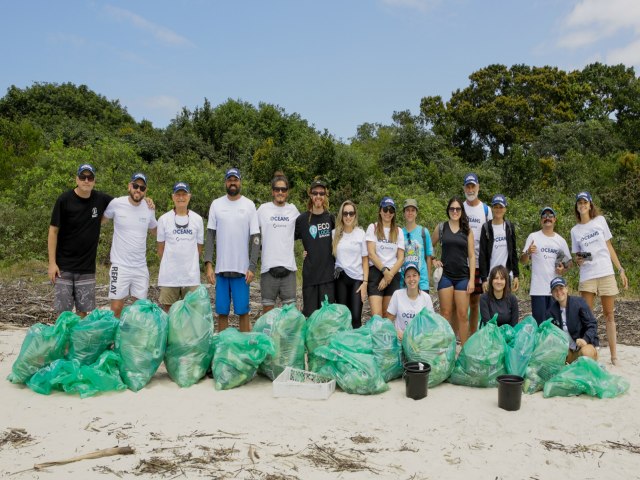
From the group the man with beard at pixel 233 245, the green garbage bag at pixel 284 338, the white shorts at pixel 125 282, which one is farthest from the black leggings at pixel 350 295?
the white shorts at pixel 125 282

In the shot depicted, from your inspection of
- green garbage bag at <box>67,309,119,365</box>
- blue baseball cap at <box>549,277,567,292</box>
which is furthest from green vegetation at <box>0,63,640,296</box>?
green garbage bag at <box>67,309,119,365</box>

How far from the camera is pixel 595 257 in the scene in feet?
17.7

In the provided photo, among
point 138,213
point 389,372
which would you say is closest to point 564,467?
point 389,372

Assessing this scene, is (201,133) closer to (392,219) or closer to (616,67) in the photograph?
(392,219)

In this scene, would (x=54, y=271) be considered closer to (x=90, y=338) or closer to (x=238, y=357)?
(x=90, y=338)

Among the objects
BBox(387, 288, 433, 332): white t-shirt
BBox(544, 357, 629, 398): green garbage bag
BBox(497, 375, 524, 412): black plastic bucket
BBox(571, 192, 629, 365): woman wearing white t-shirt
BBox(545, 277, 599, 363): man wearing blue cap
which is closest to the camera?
BBox(497, 375, 524, 412): black plastic bucket

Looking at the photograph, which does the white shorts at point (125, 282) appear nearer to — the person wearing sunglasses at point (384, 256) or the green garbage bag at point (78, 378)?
the green garbage bag at point (78, 378)

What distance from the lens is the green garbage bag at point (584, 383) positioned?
14.8ft

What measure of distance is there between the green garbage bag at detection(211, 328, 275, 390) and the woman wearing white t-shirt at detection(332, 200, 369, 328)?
951mm

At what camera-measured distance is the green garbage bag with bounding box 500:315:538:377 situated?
15.3 feet

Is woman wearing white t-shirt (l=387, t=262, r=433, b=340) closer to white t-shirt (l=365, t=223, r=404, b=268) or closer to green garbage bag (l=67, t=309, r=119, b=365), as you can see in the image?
white t-shirt (l=365, t=223, r=404, b=268)

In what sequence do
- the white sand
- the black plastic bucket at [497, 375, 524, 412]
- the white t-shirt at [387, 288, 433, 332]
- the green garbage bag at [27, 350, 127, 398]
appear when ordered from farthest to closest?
the white t-shirt at [387, 288, 433, 332] < the green garbage bag at [27, 350, 127, 398] < the black plastic bucket at [497, 375, 524, 412] < the white sand

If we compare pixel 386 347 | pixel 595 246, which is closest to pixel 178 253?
pixel 386 347

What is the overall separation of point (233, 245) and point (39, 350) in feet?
5.69
